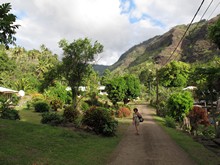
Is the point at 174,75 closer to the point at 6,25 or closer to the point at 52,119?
the point at 52,119

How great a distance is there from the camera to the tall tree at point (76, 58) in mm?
26328

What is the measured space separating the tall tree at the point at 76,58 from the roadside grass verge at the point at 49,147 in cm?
1246

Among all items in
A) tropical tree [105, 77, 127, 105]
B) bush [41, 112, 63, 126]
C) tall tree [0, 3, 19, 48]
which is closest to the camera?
tall tree [0, 3, 19, 48]

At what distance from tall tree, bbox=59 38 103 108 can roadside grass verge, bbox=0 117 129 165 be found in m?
12.5

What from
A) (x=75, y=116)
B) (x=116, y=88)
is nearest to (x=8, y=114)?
(x=75, y=116)

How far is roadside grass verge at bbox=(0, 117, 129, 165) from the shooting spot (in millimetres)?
8617

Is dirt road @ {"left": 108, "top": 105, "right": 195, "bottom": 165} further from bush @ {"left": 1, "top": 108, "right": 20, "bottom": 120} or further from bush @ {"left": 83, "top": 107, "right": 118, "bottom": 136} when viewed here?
bush @ {"left": 1, "top": 108, "right": 20, "bottom": 120}

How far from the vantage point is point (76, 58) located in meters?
26.5

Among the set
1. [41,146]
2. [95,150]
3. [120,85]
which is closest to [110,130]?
[95,150]

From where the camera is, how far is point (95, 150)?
37.0 ft

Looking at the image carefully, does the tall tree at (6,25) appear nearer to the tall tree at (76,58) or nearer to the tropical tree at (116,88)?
the tall tree at (76,58)

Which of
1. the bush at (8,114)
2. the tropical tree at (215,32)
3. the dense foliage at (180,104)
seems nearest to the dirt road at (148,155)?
the tropical tree at (215,32)

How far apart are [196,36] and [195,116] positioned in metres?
141

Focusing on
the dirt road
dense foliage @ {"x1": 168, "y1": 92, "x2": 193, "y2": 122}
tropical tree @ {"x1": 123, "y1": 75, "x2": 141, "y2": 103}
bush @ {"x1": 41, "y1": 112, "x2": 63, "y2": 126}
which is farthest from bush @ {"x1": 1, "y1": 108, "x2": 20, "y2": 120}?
tropical tree @ {"x1": 123, "y1": 75, "x2": 141, "y2": 103}
